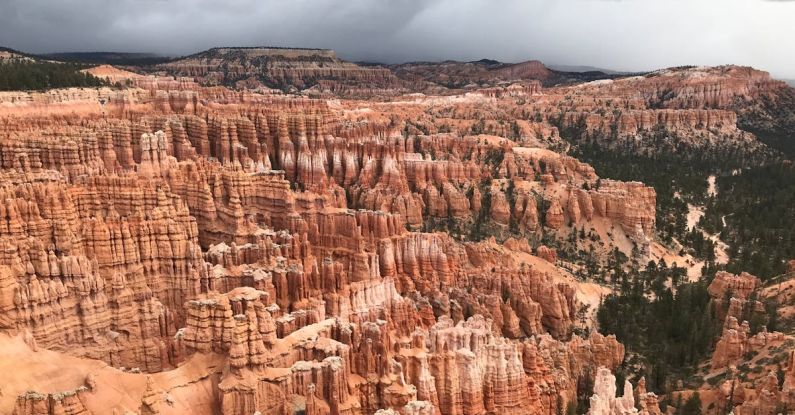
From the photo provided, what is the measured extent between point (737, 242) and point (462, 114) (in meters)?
48.6

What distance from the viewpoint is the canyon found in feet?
56.3

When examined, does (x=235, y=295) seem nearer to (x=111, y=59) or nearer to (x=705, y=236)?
(x=705, y=236)

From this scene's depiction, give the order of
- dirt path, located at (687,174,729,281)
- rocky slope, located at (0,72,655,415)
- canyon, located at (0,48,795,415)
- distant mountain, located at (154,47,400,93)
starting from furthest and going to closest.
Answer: distant mountain, located at (154,47,400,93) → dirt path, located at (687,174,729,281) → canyon, located at (0,48,795,415) → rocky slope, located at (0,72,655,415)

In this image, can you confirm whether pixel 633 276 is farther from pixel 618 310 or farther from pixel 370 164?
pixel 370 164

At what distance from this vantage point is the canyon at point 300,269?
56.3ft

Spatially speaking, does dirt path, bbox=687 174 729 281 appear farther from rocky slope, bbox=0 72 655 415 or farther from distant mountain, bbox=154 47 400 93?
distant mountain, bbox=154 47 400 93

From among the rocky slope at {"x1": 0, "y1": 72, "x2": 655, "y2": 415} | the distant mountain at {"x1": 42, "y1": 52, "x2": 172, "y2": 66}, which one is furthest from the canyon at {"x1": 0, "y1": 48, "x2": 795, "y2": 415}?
the distant mountain at {"x1": 42, "y1": 52, "x2": 172, "y2": 66}

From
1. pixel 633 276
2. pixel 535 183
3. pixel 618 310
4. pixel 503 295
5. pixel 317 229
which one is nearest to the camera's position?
pixel 317 229

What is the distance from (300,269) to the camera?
25031 millimetres

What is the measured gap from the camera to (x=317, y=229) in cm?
3095

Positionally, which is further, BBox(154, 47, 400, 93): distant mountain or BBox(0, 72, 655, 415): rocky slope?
BBox(154, 47, 400, 93): distant mountain

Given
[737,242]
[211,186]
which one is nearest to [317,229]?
[211,186]

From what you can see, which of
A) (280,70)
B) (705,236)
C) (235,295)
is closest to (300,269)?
(235,295)

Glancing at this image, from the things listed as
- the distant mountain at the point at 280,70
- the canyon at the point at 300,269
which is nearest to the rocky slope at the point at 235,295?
the canyon at the point at 300,269
